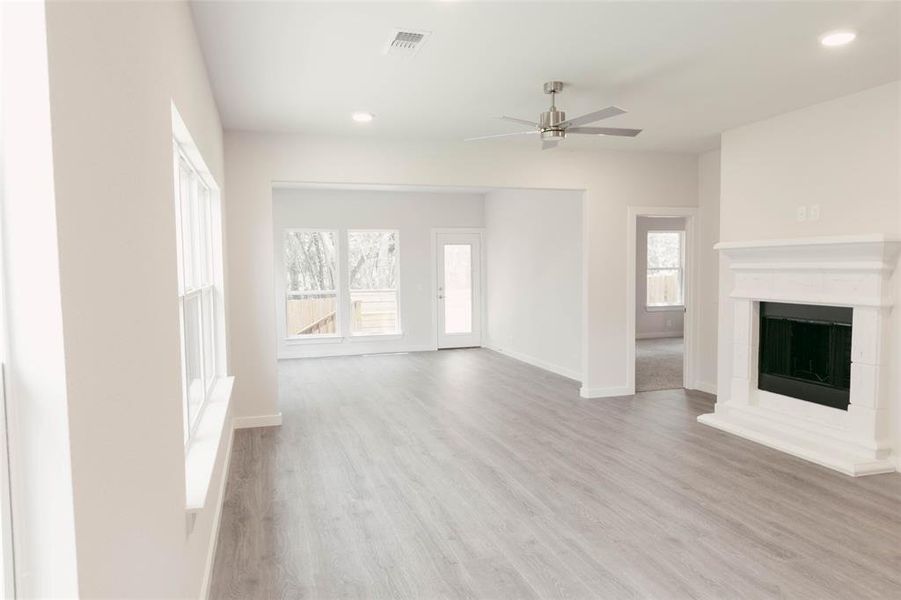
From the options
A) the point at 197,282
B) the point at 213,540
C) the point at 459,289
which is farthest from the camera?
the point at 459,289

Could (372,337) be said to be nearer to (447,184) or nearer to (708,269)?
(447,184)

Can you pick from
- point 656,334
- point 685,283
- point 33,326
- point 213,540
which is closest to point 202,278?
point 213,540

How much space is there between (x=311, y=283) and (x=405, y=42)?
648 centimetres

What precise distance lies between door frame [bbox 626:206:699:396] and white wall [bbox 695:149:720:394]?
5 cm

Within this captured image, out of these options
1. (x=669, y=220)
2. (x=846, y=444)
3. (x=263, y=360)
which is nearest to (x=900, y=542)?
(x=846, y=444)

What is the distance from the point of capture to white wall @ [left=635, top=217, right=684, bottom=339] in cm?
1109

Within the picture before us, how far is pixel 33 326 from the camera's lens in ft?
2.89

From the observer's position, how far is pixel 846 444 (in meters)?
4.16

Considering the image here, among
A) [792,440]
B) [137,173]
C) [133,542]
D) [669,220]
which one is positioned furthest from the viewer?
[669,220]

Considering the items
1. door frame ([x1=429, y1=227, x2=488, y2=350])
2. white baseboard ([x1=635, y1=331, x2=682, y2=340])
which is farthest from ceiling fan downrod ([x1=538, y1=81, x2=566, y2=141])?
white baseboard ([x1=635, y1=331, x2=682, y2=340])

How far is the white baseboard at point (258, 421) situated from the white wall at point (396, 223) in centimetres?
389

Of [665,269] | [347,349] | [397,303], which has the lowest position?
[347,349]

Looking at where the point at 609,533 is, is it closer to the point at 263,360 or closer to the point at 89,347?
the point at 89,347

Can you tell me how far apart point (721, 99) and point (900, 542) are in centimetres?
305
